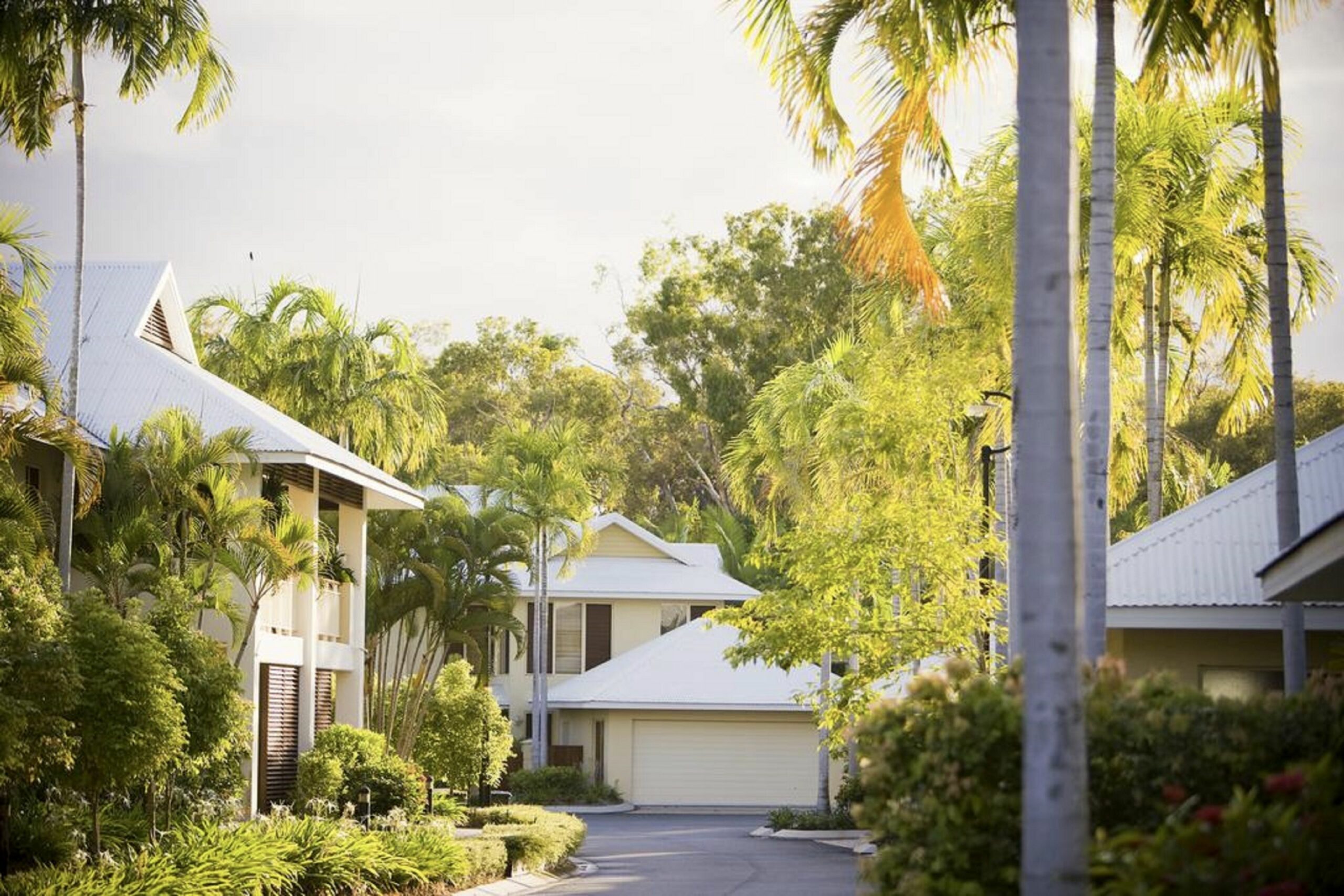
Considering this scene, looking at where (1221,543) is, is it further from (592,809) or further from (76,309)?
(592,809)

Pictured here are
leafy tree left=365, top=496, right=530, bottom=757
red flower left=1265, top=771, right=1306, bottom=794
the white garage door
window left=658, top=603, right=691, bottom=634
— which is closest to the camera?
red flower left=1265, top=771, right=1306, bottom=794

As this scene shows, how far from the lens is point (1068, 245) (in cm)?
785

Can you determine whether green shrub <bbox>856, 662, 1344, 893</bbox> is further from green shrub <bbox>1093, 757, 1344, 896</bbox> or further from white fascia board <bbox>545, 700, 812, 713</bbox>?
white fascia board <bbox>545, 700, 812, 713</bbox>

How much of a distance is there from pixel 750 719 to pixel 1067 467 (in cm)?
4472

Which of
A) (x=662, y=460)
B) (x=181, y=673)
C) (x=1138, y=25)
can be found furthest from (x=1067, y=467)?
(x=662, y=460)

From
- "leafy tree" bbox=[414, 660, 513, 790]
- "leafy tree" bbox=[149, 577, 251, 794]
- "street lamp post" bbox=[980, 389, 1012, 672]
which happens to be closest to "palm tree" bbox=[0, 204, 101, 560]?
"leafy tree" bbox=[149, 577, 251, 794]

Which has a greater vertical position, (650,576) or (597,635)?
(650,576)

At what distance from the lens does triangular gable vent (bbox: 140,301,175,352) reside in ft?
108

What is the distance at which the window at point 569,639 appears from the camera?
57.2 meters

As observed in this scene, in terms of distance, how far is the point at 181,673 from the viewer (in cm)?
1978

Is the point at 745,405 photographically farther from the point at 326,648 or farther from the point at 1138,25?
the point at 1138,25

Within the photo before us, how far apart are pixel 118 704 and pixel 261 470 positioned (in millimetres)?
12352

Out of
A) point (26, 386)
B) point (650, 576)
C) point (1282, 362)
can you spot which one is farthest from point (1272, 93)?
point (650, 576)

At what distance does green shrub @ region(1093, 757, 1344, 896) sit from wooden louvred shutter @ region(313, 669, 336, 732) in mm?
27106
